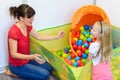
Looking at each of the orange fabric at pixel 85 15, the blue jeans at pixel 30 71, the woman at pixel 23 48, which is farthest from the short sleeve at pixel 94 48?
the orange fabric at pixel 85 15

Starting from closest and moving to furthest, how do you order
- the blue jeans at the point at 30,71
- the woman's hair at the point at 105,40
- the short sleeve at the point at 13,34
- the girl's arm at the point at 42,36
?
the woman's hair at the point at 105,40 < the short sleeve at the point at 13,34 < the blue jeans at the point at 30,71 < the girl's arm at the point at 42,36

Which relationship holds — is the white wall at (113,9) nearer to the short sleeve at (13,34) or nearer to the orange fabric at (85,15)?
the orange fabric at (85,15)

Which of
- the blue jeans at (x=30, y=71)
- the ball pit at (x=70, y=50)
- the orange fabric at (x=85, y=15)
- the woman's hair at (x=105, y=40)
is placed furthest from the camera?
the orange fabric at (x=85, y=15)

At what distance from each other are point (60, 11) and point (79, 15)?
19 centimetres

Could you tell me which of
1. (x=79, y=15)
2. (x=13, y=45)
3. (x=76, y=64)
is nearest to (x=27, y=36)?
(x=13, y=45)

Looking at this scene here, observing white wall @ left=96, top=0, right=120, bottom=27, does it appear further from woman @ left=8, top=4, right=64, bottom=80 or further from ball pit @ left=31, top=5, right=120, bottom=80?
woman @ left=8, top=4, right=64, bottom=80

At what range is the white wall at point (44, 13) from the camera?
6.57 ft

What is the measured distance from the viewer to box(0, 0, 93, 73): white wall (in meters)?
2.00

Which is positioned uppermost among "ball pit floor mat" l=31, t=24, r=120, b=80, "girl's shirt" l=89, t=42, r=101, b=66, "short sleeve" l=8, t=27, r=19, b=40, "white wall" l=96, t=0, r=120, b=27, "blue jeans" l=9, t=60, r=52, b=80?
"white wall" l=96, t=0, r=120, b=27

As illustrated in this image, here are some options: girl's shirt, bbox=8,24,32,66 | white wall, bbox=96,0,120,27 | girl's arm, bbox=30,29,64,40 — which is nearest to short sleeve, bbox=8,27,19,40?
girl's shirt, bbox=8,24,32,66

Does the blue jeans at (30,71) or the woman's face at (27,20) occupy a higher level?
the woman's face at (27,20)

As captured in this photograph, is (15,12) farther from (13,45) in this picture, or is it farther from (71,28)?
(71,28)

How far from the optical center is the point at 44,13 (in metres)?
2.24

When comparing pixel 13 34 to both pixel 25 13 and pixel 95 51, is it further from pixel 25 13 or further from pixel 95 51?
pixel 95 51
